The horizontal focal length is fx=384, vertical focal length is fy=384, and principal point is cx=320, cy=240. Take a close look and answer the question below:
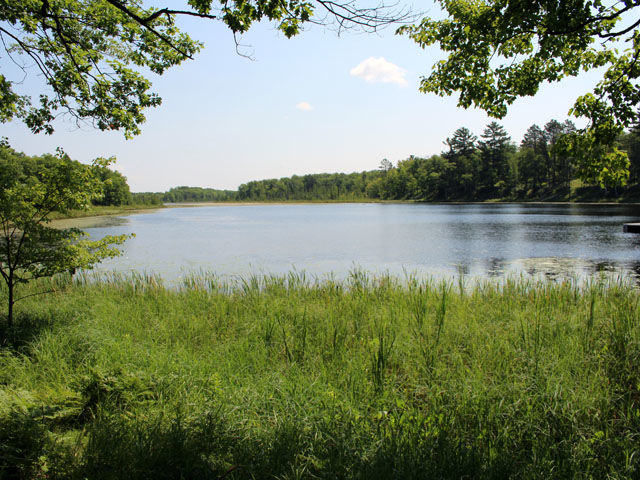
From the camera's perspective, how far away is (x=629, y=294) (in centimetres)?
850

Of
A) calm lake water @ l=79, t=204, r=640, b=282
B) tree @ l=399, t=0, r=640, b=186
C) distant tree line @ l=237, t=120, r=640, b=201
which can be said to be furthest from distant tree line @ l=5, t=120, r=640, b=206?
tree @ l=399, t=0, r=640, b=186

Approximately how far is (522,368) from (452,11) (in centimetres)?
615

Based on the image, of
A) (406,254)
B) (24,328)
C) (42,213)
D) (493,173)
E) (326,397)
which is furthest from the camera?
(493,173)

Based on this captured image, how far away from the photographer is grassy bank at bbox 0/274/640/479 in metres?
3.01

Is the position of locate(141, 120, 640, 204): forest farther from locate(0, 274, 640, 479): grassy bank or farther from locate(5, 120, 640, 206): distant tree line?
locate(0, 274, 640, 479): grassy bank

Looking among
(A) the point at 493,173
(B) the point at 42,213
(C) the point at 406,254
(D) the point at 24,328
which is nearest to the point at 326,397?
(D) the point at 24,328

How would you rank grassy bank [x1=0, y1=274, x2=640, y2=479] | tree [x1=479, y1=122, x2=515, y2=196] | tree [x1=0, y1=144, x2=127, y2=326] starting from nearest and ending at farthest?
grassy bank [x1=0, y1=274, x2=640, y2=479] < tree [x1=0, y1=144, x2=127, y2=326] < tree [x1=479, y1=122, x2=515, y2=196]

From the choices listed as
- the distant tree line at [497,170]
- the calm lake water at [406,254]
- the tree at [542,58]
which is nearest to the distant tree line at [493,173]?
the distant tree line at [497,170]

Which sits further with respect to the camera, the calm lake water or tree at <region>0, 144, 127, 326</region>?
the calm lake water

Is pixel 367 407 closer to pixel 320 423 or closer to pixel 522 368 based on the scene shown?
pixel 320 423

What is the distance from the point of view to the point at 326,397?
13.0 feet

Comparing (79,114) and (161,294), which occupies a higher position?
(79,114)

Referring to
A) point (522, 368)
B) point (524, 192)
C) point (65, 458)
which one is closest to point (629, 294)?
point (522, 368)

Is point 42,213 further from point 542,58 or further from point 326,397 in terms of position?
point 542,58
